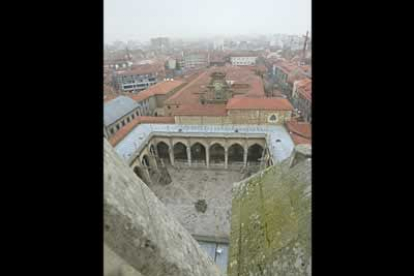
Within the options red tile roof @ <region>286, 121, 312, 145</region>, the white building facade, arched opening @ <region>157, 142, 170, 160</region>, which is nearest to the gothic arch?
red tile roof @ <region>286, 121, 312, 145</region>

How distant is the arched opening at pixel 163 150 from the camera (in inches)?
398

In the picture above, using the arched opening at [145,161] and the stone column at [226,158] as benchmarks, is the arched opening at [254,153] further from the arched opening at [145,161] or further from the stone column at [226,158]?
the arched opening at [145,161]

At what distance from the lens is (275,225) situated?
4.60 ft

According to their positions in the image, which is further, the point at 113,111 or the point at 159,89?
the point at 159,89

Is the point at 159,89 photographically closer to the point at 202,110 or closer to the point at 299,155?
the point at 202,110

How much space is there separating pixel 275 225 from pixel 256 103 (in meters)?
8.16

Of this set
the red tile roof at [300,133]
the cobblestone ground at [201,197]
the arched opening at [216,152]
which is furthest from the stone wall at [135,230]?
the arched opening at [216,152]

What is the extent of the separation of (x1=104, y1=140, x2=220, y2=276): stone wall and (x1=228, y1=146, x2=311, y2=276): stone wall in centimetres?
43

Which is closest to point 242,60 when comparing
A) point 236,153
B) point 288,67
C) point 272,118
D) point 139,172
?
point 236,153

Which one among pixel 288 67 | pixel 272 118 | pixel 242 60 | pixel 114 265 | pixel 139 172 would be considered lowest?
pixel 139 172
